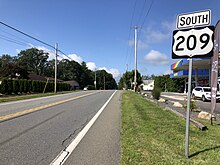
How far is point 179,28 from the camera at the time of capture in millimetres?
4965

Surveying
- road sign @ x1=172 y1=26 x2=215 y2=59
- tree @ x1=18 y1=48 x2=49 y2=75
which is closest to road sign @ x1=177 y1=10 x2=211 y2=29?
road sign @ x1=172 y1=26 x2=215 y2=59

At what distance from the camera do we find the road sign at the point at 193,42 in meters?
4.59

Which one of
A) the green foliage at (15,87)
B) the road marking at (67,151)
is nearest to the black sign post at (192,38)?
the road marking at (67,151)

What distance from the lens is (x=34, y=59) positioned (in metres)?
119

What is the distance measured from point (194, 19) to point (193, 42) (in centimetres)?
52

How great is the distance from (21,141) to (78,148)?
176cm

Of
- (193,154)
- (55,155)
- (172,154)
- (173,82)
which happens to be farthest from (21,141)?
(173,82)

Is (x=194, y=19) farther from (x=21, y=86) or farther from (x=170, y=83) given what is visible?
(x=170, y=83)

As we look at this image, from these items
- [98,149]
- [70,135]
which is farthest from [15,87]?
[98,149]

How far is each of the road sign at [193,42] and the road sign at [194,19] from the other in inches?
4.5

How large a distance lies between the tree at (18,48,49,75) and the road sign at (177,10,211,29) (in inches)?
4621

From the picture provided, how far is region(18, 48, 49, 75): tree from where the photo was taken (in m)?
116

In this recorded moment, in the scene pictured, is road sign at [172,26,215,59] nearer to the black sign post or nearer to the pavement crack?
the black sign post

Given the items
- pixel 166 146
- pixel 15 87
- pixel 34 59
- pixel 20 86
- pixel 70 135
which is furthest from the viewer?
pixel 34 59
